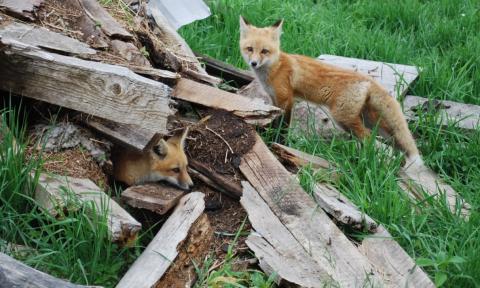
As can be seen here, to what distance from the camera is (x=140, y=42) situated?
6219 millimetres

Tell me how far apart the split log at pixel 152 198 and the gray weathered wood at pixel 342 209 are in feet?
3.44

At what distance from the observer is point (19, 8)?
5.30 metres

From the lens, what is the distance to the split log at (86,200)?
13.8 feet

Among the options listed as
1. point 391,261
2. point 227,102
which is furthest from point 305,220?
point 227,102

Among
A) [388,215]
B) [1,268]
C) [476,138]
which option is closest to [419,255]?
[388,215]

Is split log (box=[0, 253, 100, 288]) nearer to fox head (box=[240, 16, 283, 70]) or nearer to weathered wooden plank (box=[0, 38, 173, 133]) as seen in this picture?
weathered wooden plank (box=[0, 38, 173, 133])

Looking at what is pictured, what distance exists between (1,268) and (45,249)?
41.4 inches

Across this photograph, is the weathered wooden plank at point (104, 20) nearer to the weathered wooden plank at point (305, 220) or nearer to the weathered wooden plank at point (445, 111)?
the weathered wooden plank at point (305, 220)

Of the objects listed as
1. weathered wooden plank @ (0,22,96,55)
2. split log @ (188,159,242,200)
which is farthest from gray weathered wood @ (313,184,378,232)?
weathered wooden plank @ (0,22,96,55)

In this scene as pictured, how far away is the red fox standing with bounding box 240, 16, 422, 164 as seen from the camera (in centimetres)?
625

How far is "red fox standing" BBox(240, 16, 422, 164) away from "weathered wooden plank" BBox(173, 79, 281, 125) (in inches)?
35.7

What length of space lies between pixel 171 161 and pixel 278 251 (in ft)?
4.21

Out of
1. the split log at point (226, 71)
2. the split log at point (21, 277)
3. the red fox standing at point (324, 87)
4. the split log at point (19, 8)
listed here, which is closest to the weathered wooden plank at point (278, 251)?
the split log at point (21, 277)

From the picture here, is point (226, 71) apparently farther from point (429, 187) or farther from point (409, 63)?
point (429, 187)
